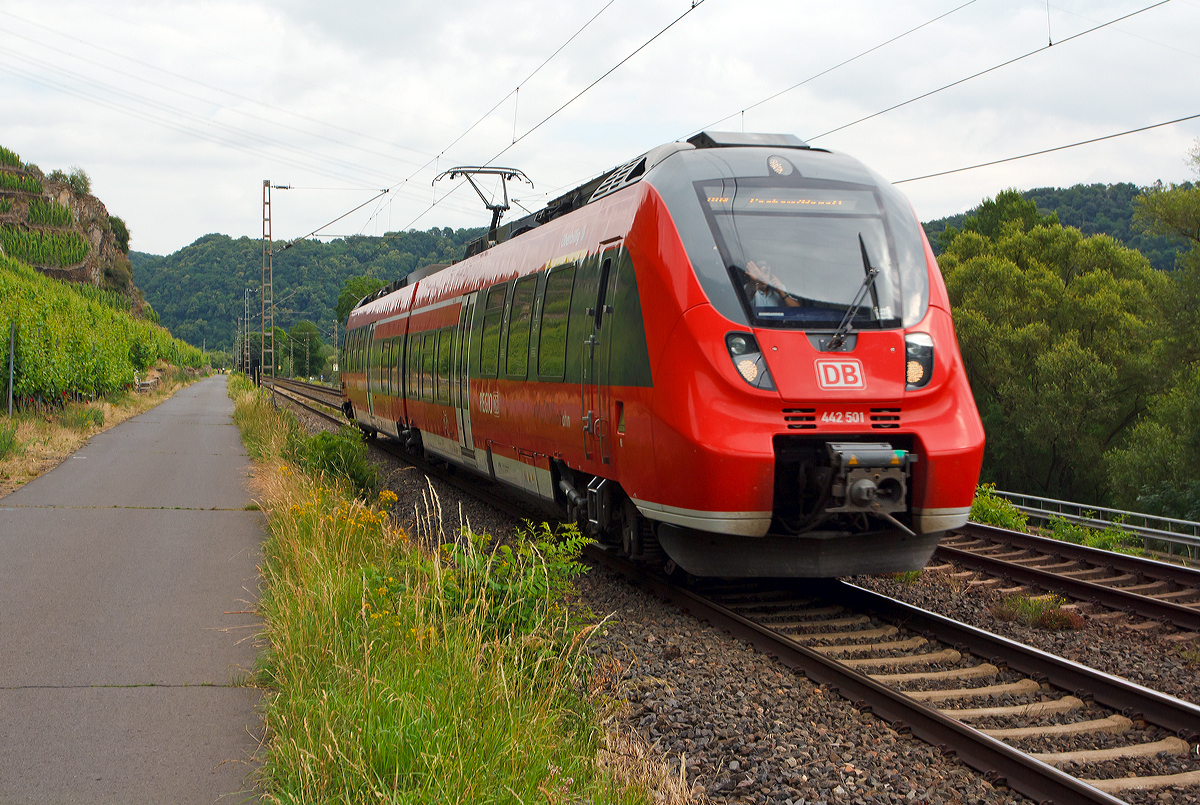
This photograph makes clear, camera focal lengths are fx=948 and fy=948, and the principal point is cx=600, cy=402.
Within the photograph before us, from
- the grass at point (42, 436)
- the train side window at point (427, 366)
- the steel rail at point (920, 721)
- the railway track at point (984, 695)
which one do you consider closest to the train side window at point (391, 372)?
the train side window at point (427, 366)

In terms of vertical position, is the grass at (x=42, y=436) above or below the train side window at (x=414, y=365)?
below

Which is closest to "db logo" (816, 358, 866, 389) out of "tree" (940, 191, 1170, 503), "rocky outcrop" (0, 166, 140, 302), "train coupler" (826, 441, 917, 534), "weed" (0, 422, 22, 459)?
"train coupler" (826, 441, 917, 534)

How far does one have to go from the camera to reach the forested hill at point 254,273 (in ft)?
182

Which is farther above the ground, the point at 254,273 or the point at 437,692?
the point at 254,273

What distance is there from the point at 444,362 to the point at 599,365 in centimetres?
664

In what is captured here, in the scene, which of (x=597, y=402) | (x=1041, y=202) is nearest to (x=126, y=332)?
(x=597, y=402)

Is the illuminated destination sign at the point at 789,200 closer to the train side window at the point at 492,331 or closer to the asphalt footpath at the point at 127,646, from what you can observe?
the train side window at the point at 492,331

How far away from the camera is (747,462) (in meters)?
6.41

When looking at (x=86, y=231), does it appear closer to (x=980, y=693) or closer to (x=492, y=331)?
(x=492, y=331)

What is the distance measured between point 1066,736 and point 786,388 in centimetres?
268

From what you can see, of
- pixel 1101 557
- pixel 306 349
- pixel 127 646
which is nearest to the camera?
pixel 127 646

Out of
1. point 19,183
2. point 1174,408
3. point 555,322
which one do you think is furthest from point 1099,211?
point 19,183

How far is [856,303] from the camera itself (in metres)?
6.87

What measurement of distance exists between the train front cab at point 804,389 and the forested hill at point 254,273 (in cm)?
3548
